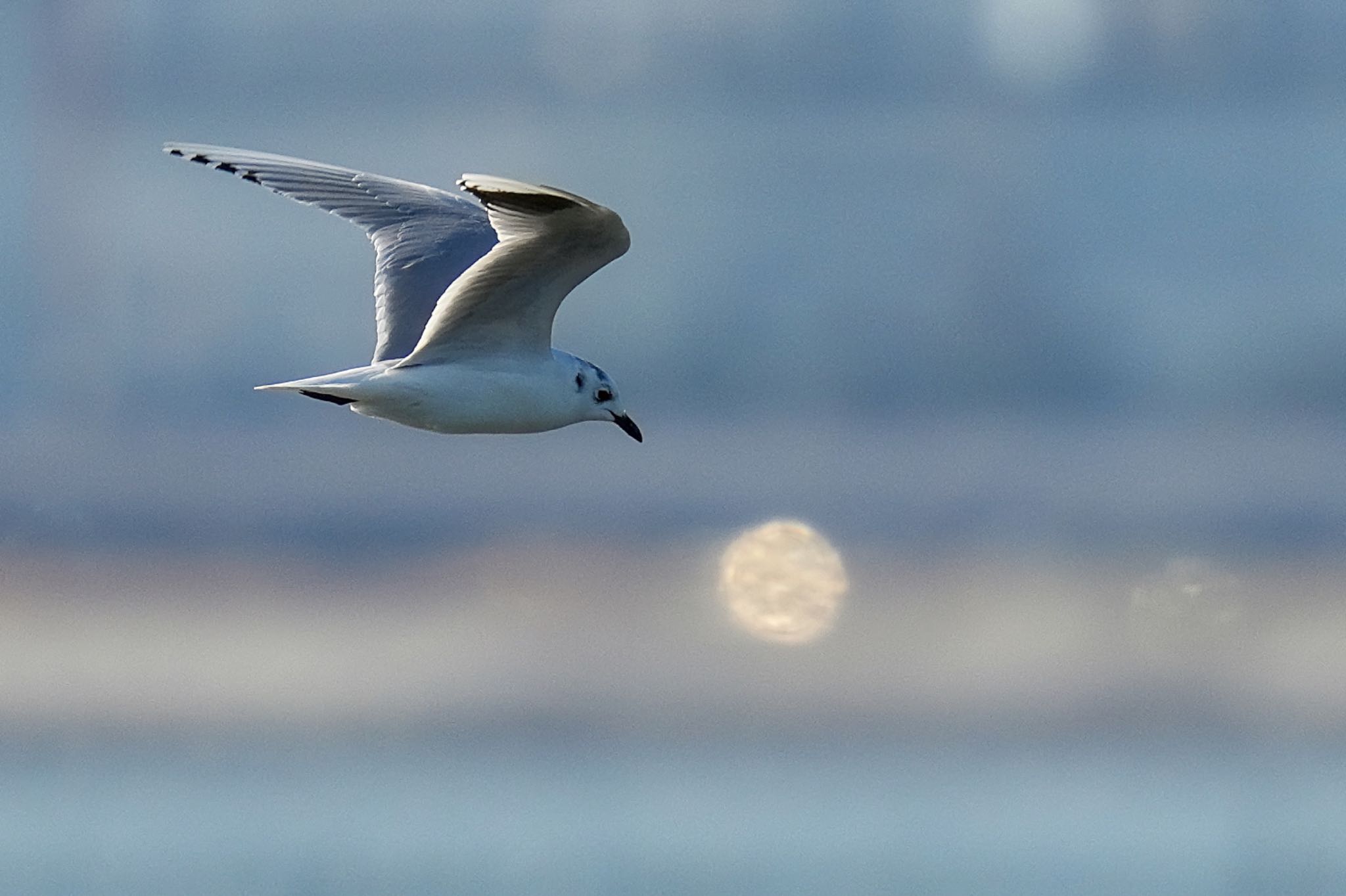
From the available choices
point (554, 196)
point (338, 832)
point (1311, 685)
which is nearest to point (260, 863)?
point (338, 832)

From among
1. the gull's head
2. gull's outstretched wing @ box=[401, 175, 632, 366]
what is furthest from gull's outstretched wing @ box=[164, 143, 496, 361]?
the gull's head

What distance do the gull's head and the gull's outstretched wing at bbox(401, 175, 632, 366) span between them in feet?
0.41

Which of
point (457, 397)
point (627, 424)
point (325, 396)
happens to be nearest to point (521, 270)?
point (457, 397)

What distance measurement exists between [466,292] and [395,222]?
83 cm

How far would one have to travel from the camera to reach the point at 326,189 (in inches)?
215

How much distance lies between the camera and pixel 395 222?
544 cm

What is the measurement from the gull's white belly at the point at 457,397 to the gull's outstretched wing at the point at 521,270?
62 millimetres

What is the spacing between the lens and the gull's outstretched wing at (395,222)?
5184 mm

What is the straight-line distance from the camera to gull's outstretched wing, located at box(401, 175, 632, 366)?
430 cm

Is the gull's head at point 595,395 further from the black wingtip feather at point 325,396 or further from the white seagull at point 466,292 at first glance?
the black wingtip feather at point 325,396

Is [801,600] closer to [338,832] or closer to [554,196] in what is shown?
[338,832]

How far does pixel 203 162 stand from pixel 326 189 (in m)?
0.29

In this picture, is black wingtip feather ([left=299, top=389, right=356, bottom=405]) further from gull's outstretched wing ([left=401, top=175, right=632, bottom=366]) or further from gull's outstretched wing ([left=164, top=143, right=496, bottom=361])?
gull's outstretched wing ([left=164, top=143, right=496, bottom=361])

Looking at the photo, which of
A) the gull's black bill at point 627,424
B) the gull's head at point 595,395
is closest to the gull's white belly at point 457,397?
the gull's head at point 595,395
